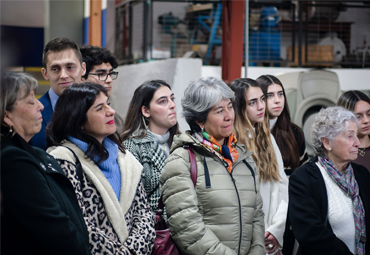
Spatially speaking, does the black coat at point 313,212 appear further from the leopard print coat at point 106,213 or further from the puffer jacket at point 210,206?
the leopard print coat at point 106,213

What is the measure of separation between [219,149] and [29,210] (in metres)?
1.10

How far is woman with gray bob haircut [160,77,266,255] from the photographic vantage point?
2064mm

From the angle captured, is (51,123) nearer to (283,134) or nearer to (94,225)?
(94,225)

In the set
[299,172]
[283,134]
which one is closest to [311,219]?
[299,172]

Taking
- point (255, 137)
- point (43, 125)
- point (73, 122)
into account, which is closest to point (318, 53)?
point (255, 137)

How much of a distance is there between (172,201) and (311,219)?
0.74 metres

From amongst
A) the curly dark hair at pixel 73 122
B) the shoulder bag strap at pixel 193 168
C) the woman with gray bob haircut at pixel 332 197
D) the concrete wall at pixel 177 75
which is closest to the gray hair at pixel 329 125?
the woman with gray bob haircut at pixel 332 197

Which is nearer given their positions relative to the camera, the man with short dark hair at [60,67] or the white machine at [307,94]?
the man with short dark hair at [60,67]

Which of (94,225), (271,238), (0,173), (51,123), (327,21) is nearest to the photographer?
(0,173)

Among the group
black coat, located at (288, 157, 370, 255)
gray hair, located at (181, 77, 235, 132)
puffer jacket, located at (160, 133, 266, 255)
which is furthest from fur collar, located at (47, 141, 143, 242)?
black coat, located at (288, 157, 370, 255)

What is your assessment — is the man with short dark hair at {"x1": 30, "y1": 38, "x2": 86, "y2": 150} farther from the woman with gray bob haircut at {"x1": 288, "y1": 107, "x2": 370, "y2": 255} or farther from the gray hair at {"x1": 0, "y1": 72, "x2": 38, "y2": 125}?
the woman with gray bob haircut at {"x1": 288, "y1": 107, "x2": 370, "y2": 255}

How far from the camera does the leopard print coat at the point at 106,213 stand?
1816 mm

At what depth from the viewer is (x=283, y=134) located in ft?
10.4

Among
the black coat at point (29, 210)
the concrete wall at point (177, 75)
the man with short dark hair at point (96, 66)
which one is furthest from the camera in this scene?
the concrete wall at point (177, 75)
